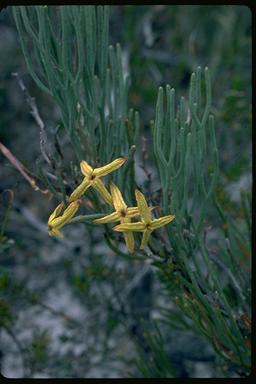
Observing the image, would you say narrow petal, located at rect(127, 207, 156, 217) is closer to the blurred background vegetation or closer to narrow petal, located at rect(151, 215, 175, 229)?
narrow petal, located at rect(151, 215, 175, 229)

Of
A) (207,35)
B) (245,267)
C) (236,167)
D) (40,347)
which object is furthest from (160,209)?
(207,35)

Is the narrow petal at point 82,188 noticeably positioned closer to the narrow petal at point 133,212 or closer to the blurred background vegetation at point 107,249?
the narrow petal at point 133,212

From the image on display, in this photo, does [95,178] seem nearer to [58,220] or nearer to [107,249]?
[58,220]

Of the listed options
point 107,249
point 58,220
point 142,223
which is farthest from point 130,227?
point 107,249

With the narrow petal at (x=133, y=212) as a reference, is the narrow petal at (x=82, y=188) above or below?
above

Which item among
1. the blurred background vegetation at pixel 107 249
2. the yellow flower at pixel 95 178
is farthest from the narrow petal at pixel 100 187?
the blurred background vegetation at pixel 107 249
